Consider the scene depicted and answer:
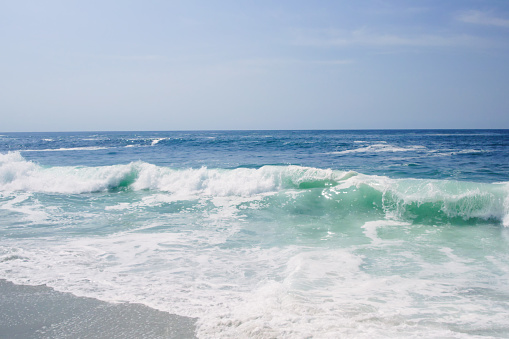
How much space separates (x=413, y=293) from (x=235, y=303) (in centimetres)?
235

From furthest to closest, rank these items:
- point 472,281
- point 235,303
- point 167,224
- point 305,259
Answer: point 167,224 → point 305,259 → point 472,281 → point 235,303

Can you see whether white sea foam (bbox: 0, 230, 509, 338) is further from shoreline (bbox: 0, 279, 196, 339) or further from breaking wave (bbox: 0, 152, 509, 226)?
breaking wave (bbox: 0, 152, 509, 226)

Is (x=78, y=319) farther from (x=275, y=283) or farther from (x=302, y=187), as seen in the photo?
(x=302, y=187)

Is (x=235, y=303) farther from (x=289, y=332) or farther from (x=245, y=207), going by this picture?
(x=245, y=207)

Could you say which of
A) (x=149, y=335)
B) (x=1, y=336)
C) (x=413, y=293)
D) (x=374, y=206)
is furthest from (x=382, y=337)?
(x=374, y=206)

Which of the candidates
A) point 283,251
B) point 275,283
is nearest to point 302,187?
point 283,251

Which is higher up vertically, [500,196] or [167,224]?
[500,196]

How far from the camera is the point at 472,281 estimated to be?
15.8ft

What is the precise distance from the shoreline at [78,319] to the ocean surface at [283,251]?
6.8 inches

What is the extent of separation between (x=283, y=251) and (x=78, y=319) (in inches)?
144

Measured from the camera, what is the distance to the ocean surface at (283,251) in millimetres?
3689

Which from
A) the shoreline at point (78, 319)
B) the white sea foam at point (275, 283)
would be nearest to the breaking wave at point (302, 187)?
the white sea foam at point (275, 283)

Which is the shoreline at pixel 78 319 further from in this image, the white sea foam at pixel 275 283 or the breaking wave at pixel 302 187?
the breaking wave at pixel 302 187

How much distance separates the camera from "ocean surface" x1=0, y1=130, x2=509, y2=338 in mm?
3689
